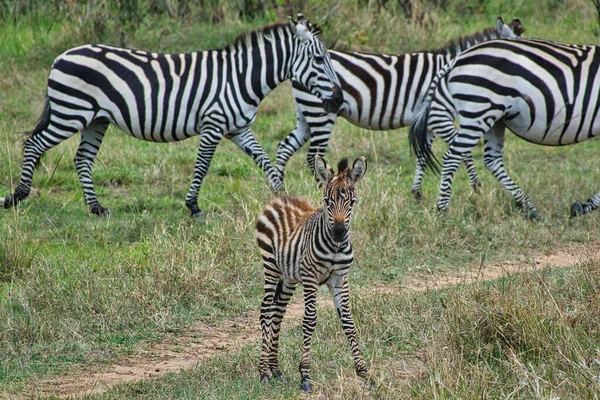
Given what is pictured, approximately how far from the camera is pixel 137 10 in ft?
49.0

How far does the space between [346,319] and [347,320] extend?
0.01 metres

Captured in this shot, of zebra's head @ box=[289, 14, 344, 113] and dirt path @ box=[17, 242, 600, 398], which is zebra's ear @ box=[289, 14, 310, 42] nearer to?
zebra's head @ box=[289, 14, 344, 113]

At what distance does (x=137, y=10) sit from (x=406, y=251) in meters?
8.66

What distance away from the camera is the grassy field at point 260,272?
5.07 m

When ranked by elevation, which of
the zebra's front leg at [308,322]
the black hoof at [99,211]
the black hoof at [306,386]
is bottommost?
the black hoof at [99,211]

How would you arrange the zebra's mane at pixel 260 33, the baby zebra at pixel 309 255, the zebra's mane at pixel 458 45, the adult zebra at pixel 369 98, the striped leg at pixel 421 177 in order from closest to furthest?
the baby zebra at pixel 309 255 → the zebra's mane at pixel 260 33 → the striped leg at pixel 421 177 → the adult zebra at pixel 369 98 → the zebra's mane at pixel 458 45

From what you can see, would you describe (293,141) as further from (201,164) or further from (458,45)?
(458,45)

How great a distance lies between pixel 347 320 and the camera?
16.0ft

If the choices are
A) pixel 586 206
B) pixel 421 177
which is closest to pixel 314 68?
pixel 421 177

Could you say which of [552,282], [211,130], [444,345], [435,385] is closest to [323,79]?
[211,130]

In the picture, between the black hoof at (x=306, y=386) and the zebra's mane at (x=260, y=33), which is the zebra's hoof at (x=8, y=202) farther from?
the black hoof at (x=306, y=386)

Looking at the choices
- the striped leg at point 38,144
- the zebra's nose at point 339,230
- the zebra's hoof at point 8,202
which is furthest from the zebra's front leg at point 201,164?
the zebra's nose at point 339,230

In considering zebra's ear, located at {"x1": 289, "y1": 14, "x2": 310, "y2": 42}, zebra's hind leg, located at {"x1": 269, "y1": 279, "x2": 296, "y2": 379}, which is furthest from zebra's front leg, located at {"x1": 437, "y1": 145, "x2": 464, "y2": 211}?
zebra's hind leg, located at {"x1": 269, "y1": 279, "x2": 296, "y2": 379}

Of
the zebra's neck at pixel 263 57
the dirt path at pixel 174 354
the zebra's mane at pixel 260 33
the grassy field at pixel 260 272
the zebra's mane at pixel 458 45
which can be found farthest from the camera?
the zebra's mane at pixel 458 45
